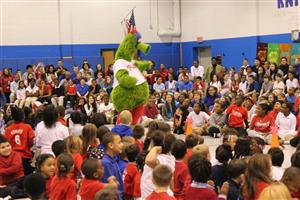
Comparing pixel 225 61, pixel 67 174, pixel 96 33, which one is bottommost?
pixel 67 174

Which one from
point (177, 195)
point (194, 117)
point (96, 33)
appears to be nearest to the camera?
point (177, 195)

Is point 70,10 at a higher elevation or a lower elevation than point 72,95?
higher

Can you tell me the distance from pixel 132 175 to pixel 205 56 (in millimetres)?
17280

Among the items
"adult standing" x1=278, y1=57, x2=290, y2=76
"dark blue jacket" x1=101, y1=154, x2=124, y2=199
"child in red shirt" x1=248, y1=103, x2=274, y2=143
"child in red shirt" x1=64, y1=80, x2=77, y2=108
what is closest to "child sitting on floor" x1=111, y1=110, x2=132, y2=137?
"dark blue jacket" x1=101, y1=154, x2=124, y2=199

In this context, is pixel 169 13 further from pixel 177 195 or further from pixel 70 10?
pixel 177 195

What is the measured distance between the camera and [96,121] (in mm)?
7934

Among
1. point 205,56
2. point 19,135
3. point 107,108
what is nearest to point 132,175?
point 19,135

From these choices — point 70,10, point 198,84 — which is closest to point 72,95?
point 198,84

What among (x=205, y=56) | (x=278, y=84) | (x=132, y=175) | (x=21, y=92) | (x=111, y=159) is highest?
(x=205, y=56)

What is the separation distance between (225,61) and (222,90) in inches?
179

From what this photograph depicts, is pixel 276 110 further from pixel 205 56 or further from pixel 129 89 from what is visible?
pixel 205 56

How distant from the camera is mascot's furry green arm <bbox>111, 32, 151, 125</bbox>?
923 centimetres

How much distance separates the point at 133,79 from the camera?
9.09m

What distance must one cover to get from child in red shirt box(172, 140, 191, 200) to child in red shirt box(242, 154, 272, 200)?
92 cm
